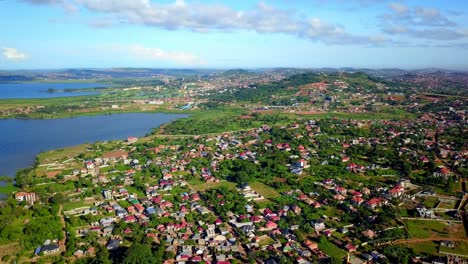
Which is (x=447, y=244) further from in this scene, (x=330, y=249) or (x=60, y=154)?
(x=60, y=154)

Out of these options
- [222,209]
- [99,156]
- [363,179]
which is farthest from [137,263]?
[99,156]

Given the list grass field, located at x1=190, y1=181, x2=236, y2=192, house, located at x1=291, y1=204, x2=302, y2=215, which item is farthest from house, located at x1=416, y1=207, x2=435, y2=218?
grass field, located at x1=190, y1=181, x2=236, y2=192

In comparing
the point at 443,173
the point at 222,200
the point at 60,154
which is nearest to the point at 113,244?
the point at 222,200

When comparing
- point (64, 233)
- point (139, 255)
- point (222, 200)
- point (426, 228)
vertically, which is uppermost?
point (139, 255)

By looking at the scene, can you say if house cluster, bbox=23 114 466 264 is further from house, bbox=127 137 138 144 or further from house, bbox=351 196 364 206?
house, bbox=127 137 138 144

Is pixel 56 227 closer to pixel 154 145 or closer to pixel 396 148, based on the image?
pixel 154 145

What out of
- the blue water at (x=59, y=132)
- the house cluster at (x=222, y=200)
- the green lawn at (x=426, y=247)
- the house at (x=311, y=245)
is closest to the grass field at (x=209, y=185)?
the house cluster at (x=222, y=200)
